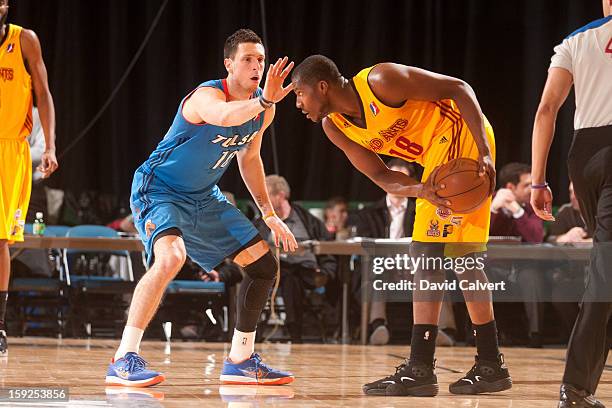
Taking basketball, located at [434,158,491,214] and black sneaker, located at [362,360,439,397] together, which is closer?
basketball, located at [434,158,491,214]

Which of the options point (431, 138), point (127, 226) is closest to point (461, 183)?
point (431, 138)

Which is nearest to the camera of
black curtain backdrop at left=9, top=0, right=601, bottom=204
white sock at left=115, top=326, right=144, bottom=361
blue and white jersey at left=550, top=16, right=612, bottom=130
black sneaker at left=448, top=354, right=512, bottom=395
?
Result: blue and white jersey at left=550, top=16, right=612, bottom=130

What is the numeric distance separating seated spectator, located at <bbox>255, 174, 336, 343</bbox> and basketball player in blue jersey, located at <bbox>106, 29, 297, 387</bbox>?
388cm

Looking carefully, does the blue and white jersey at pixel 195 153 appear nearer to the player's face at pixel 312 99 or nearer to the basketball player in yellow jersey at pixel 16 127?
the player's face at pixel 312 99

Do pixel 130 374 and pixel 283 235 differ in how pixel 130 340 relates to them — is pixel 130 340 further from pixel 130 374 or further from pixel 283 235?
pixel 283 235

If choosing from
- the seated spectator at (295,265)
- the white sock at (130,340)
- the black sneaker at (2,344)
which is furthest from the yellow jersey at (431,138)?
the seated spectator at (295,265)

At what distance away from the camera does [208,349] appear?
7.82m

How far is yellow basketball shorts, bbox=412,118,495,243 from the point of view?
15.9ft

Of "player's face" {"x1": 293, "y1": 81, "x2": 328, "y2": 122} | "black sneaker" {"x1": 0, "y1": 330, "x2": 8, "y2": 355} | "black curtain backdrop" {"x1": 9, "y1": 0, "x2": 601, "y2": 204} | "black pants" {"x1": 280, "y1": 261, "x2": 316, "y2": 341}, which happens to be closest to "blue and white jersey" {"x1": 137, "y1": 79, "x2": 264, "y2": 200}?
"player's face" {"x1": 293, "y1": 81, "x2": 328, "y2": 122}

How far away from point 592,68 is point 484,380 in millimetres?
1697

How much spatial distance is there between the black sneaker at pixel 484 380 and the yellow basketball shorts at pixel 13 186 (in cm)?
303

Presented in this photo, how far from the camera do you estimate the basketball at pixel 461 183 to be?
15.2 ft

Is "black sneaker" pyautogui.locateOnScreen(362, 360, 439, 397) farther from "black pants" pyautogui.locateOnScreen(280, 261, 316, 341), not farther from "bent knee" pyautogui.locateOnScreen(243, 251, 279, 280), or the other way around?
"black pants" pyautogui.locateOnScreen(280, 261, 316, 341)

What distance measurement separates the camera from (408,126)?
4.86 metres
